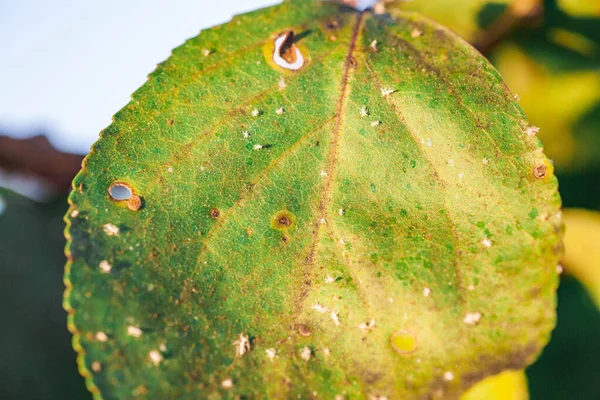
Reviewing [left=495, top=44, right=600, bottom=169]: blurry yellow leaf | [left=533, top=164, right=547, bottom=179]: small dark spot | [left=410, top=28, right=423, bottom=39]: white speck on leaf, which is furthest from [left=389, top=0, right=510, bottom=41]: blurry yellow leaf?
[left=533, top=164, right=547, bottom=179]: small dark spot

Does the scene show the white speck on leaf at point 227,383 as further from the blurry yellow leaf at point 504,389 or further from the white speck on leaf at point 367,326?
the blurry yellow leaf at point 504,389

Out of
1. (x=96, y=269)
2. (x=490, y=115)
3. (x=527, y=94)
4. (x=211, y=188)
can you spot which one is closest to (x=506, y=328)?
(x=490, y=115)

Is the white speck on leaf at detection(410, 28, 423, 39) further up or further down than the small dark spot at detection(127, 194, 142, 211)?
further up

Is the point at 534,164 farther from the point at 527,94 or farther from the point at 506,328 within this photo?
the point at 527,94

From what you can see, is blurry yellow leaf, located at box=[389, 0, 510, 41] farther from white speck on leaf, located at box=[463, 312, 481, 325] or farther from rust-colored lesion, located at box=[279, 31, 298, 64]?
white speck on leaf, located at box=[463, 312, 481, 325]

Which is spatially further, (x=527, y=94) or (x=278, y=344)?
(x=527, y=94)

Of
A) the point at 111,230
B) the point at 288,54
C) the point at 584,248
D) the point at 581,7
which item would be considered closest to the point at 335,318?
the point at 111,230

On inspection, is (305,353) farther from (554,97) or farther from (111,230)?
(554,97)
